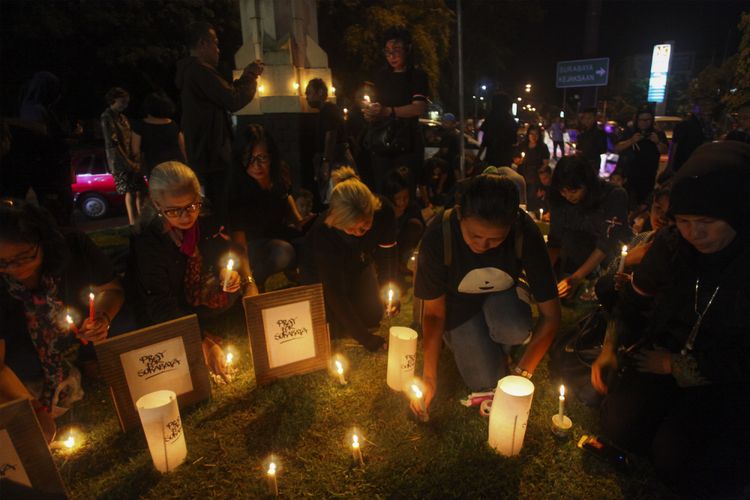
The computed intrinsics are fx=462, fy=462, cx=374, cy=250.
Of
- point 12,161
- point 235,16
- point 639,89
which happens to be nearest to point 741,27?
point 235,16

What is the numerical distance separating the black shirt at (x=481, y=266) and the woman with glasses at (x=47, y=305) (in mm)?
1787

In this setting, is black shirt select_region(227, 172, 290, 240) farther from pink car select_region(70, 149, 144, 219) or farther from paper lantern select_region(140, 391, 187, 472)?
pink car select_region(70, 149, 144, 219)

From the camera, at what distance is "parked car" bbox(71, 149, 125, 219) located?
31.2 ft

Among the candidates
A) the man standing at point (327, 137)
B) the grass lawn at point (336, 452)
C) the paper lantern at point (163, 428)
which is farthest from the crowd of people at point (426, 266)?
the man standing at point (327, 137)

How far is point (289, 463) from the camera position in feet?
7.84

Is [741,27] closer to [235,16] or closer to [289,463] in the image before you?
[235,16]

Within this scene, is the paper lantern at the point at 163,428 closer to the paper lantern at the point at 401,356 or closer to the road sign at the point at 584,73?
the paper lantern at the point at 401,356

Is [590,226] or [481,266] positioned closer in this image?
[481,266]

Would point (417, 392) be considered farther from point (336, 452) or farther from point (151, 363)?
point (151, 363)

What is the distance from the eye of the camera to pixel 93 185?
9.54 meters

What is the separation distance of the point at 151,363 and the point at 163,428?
0.41 meters

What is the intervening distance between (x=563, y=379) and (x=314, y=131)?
485 centimetres

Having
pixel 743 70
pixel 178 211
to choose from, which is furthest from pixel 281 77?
pixel 743 70

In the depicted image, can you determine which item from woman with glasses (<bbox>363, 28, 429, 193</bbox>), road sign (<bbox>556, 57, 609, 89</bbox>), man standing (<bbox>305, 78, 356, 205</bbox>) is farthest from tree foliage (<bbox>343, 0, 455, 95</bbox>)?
woman with glasses (<bbox>363, 28, 429, 193</bbox>)
